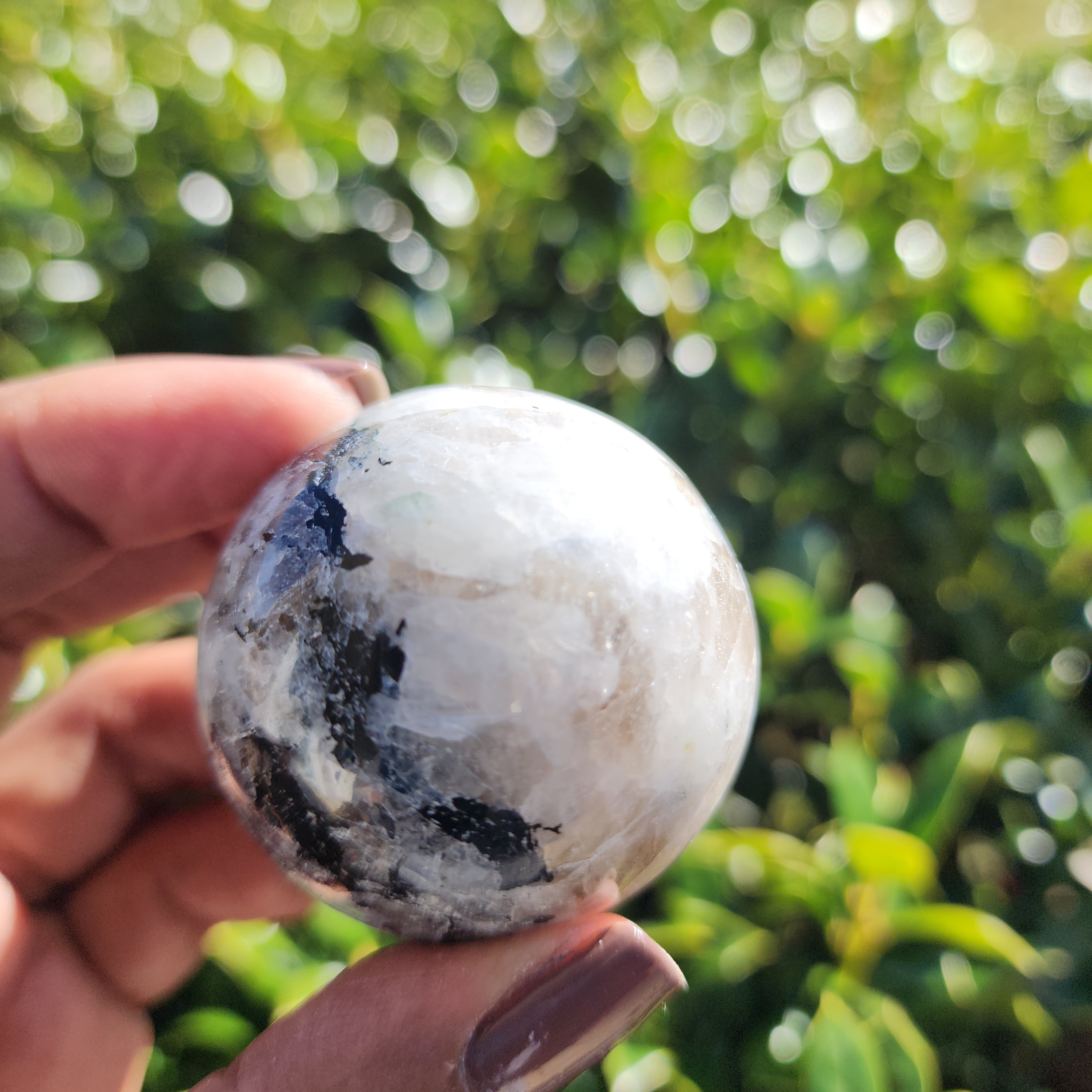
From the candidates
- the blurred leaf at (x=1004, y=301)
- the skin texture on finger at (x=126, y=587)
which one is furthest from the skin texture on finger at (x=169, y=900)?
the blurred leaf at (x=1004, y=301)

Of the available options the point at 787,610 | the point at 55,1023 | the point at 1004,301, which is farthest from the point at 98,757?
the point at 1004,301

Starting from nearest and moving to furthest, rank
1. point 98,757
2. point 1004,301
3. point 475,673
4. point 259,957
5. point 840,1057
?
point 475,673
point 840,1057
point 259,957
point 98,757
point 1004,301

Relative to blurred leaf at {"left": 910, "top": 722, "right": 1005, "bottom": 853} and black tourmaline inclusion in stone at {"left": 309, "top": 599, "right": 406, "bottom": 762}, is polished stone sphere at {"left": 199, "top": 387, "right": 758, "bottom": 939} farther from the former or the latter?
blurred leaf at {"left": 910, "top": 722, "right": 1005, "bottom": 853}

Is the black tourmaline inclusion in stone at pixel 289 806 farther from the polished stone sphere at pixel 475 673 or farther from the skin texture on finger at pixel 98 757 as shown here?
the skin texture on finger at pixel 98 757

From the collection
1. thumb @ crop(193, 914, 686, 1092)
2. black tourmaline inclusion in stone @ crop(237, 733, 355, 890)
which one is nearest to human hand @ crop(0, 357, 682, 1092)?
thumb @ crop(193, 914, 686, 1092)

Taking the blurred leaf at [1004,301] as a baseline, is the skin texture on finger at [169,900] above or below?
below

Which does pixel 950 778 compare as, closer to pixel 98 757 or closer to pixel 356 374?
pixel 356 374
